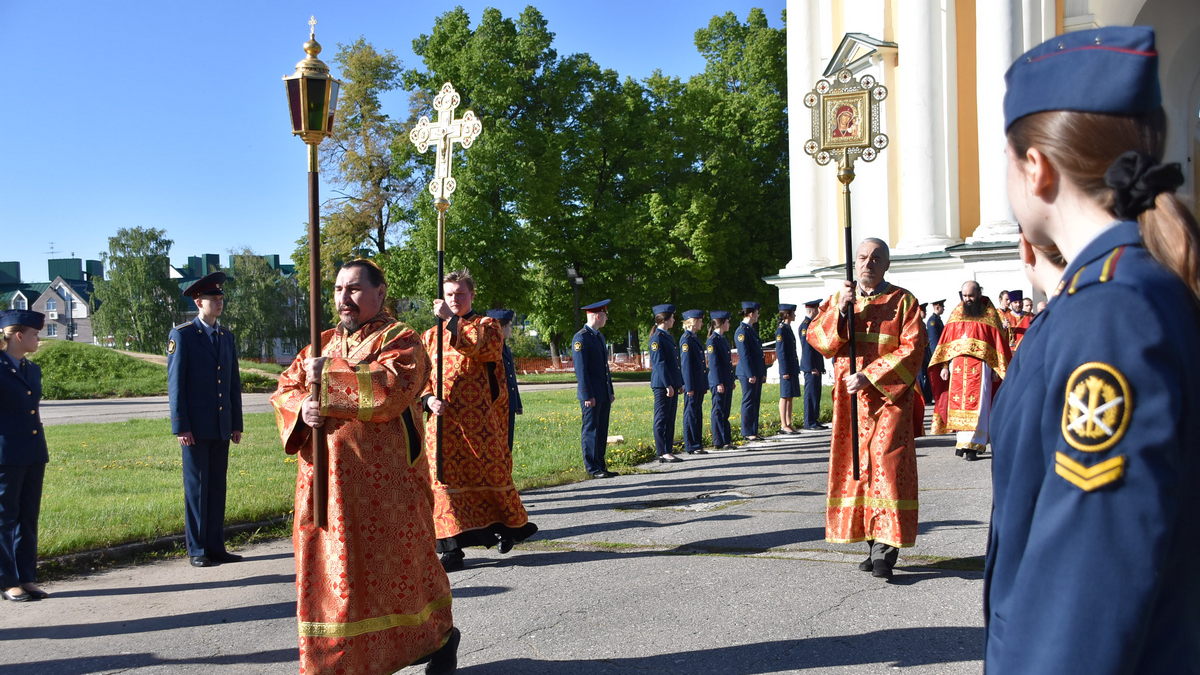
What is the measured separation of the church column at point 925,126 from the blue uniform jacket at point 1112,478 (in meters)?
22.0

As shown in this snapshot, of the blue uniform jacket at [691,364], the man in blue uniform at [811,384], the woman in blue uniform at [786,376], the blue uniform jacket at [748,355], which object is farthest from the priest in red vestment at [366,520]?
the man in blue uniform at [811,384]

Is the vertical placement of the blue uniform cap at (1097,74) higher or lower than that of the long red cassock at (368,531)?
higher

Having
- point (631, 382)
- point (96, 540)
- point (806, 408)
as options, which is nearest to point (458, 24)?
point (631, 382)

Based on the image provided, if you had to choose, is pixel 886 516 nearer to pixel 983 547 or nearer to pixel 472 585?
pixel 983 547

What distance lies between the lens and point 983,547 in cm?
737

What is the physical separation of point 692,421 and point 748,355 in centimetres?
192

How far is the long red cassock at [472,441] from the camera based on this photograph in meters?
7.89

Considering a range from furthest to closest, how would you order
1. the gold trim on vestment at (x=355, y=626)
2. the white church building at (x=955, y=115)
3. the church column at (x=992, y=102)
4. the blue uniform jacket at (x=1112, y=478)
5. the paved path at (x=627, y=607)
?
1. the white church building at (x=955, y=115)
2. the church column at (x=992, y=102)
3. the paved path at (x=627, y=607)
4. the gold trim on vestment at (x=355, y=626)
5. the blue uniform jacket at (x=1112, y=478)

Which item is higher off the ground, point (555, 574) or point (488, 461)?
point (488, 461)

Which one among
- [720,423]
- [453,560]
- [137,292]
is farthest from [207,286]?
[137,292]

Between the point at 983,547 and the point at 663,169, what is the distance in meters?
35.9

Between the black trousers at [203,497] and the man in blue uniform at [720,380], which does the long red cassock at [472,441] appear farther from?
the man in blue uniform at [720,380]

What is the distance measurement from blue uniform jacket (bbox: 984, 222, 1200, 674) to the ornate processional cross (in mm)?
6667

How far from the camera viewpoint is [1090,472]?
1586mm
